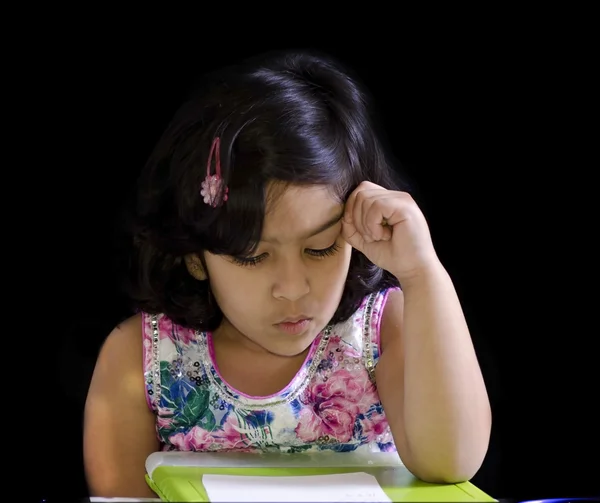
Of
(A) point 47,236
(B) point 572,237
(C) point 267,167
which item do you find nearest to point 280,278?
(C) point 267,167

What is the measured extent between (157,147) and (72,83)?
174 mm

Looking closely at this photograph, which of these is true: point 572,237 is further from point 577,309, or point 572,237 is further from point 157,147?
point 157,147

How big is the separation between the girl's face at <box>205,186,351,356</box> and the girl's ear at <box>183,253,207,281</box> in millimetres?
43

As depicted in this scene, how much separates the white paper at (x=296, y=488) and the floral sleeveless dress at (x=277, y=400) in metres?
0.14

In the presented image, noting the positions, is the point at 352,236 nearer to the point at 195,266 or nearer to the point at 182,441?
the point at 195,266

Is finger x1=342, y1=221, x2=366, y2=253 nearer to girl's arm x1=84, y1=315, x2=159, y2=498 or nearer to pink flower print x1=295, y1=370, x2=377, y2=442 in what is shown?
pink flower print x1=295, y1=370, x2=377, y2=442

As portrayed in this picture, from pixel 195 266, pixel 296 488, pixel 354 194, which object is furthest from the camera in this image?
pixel 195 266

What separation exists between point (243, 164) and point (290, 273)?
0.12 m

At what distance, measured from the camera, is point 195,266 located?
117 cm

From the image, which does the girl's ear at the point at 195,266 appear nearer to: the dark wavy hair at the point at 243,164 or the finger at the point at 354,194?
the dark wavy hair at the point at 243,164

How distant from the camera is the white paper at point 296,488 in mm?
926

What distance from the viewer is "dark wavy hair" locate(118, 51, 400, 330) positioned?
1026 mm

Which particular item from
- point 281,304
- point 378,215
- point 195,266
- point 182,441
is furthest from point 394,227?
point 182,441

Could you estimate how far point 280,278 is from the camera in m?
1.02
